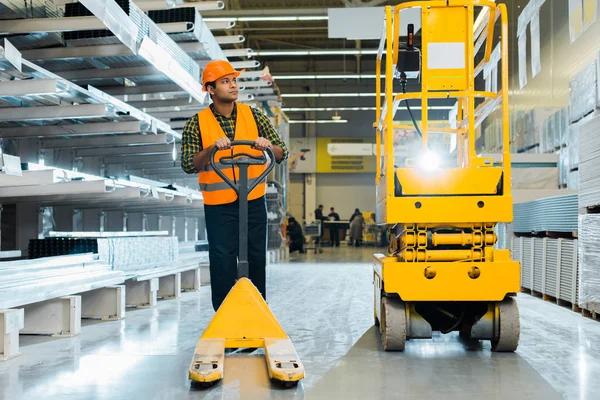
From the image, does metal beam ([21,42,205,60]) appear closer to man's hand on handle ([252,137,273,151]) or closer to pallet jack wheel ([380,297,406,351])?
man's hand on handle ([252,137,273,151])

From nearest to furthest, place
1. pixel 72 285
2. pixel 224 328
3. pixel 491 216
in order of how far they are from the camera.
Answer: pixel 224 328
pixel 491 216
pixel 72 285

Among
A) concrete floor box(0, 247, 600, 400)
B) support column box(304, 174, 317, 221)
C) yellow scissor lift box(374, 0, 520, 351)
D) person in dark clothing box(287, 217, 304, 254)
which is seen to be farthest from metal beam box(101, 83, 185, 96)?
support column box(304, 174, 317, 221)

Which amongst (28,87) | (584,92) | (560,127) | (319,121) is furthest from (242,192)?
(319,121)

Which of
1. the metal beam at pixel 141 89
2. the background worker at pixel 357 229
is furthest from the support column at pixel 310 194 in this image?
the metal beam at pixel 141 89

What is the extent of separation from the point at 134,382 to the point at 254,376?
22.1 inches

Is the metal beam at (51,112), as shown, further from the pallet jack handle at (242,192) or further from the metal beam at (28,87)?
the pallet jack handle at (242,192)

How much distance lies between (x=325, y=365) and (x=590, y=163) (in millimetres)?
3127

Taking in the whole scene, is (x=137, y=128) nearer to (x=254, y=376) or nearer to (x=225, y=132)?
(x=225, y=132)

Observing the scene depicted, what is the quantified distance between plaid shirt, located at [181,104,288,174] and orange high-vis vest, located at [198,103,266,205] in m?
0.04

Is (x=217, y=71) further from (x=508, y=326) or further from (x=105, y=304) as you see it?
(x=105, y=304)

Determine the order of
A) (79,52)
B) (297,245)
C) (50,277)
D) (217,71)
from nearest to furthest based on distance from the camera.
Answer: (217,71), (50,277), (79,52), (297,245)

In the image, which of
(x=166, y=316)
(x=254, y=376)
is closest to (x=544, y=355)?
(x=254, y=376)

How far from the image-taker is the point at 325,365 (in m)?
3.41

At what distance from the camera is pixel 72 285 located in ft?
14.5
